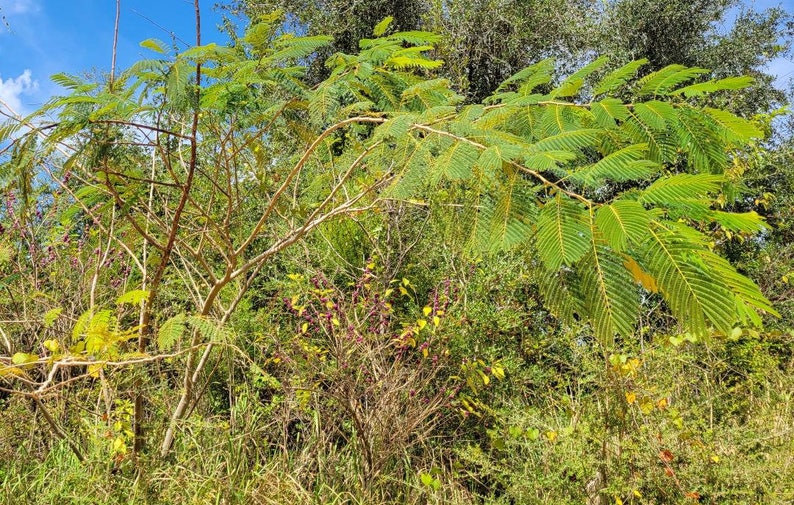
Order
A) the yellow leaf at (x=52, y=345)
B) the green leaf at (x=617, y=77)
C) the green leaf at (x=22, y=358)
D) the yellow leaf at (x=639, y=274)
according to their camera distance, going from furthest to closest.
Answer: the yellow leaf at (x=52, y=345) < the green leaf at (x=22, y=358) < the green leaf at (x=617, y=77) < the yellow leaf at (x=639, y=274)

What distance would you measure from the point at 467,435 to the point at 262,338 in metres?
1.57

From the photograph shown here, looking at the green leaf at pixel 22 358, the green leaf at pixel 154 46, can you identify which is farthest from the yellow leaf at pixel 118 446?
the green leaf at pixel 154 46

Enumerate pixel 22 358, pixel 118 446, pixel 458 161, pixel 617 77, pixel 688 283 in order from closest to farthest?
pixel 688 283 < pixel 458 161 < pixel 617 77 < pixel 22 358 < pixel 118 446

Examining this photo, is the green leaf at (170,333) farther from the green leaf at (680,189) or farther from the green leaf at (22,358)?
the green leaf at (680,189)

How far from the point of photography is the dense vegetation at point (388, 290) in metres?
1.25

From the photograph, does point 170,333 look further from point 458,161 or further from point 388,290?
point 388,290

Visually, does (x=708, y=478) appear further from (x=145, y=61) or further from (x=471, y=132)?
(x=145, y=61)

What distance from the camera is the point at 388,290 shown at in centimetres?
386

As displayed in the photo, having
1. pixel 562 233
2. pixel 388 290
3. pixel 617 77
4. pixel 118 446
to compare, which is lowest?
pixel 118 446

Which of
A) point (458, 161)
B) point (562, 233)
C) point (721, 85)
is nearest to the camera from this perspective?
point (562, 233)

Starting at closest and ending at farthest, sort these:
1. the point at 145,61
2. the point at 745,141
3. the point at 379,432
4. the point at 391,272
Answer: the point at 745,141 → the point at 145,61 → the point at 379,432 → the point at 391,272

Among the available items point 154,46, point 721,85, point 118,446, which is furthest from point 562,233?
point 118,446

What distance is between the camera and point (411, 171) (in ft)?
4.82

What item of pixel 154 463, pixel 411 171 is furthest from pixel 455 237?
pixel 154 463
